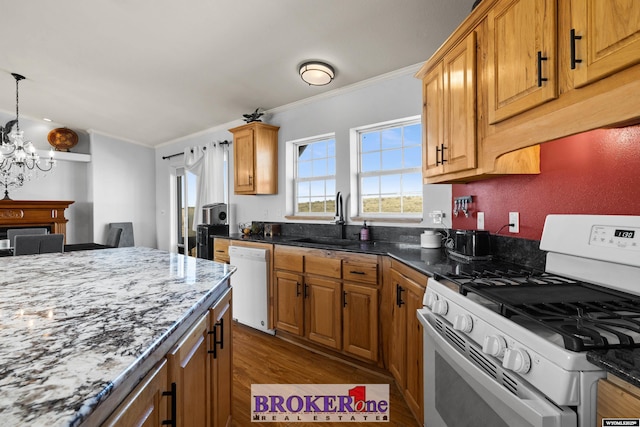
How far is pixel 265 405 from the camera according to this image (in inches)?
80.7

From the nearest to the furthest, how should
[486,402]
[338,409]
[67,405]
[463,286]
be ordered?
[67,405] < [486,402] < [463,286] < [338,409]

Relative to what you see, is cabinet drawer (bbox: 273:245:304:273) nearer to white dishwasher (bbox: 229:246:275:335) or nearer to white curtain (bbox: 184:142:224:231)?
white dishwasher (bbox: 229:246:275:335)

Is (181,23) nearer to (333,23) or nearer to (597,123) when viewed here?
(333,23)

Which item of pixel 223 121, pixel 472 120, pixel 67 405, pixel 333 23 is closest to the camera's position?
pixel 67 405

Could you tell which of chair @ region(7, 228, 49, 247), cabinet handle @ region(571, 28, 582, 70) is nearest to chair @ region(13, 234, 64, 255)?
chair @ region(7, 228, 49, 247)

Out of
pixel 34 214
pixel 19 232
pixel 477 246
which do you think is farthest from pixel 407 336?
pixel 34 214

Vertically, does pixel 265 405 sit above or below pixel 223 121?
below

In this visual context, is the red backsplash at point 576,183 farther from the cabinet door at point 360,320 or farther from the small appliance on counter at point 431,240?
the cabinet door at point 360,320

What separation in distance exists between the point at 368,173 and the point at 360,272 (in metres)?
1.23

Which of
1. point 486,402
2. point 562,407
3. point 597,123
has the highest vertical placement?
point 597,123

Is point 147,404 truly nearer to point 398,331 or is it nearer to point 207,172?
point 398,331

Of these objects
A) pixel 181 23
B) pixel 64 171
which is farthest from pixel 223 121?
pixel 64 171

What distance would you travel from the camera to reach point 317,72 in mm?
2811

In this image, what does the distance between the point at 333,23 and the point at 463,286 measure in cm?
198
